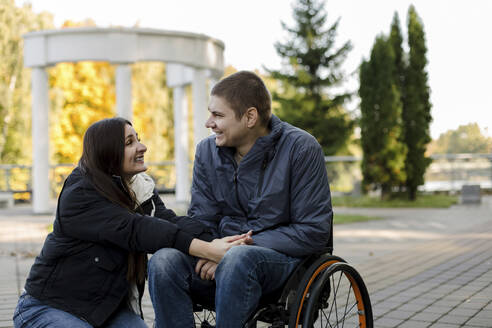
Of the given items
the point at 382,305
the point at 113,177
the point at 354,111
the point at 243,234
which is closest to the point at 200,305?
the point at 243,234

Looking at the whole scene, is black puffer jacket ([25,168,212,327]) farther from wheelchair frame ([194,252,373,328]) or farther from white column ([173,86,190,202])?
white column ([173,86,190,202])

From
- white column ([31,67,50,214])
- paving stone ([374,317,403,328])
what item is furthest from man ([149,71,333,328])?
white column ([31,67,50,214])

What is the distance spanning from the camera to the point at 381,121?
17.2m

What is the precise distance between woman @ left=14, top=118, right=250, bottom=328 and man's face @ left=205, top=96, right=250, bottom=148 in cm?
42

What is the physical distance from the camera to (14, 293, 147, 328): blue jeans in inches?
103

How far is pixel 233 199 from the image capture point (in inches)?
116

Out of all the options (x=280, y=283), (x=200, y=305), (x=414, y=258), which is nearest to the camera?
(x=280, y=283)

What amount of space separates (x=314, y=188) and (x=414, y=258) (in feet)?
15.9

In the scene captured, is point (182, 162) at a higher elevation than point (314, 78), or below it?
below

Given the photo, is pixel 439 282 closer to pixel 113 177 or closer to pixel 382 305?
pixel 382 305

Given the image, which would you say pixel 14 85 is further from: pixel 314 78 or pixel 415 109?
pixel 415 109

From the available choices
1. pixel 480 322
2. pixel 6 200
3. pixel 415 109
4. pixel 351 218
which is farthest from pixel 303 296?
pixel 6 200

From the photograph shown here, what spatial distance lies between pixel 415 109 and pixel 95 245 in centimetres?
1596

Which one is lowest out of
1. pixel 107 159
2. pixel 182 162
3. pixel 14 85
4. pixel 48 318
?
pixel 48 318
